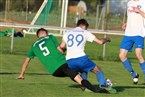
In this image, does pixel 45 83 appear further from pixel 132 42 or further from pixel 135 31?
pixel 135 31

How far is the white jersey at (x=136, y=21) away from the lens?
14.1 meters

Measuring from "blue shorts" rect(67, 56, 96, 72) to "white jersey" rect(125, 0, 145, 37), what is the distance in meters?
2.49

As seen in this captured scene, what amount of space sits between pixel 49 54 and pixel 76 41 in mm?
634

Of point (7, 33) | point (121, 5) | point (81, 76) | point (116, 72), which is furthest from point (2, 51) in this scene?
point (121, 5)

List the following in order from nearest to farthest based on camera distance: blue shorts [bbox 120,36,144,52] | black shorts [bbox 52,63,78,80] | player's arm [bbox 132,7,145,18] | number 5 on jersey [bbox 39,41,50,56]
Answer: black shorts [bbox 52,63,78,80]
number 5 on jersey [bbox 39,41,50,56]
player's arm [bbox 132,7,145,18]
blue shorts [bbox 120,36,144,52]

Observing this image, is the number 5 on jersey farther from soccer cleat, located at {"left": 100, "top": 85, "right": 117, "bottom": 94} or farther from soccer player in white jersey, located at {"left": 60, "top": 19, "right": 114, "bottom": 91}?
soccer cleat, located at {"left": 100, "top": 85, "right": 117, "bottom": 94}

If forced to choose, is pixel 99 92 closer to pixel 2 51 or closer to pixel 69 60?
pixel 69 60

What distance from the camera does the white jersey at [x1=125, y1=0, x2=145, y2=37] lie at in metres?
14.1

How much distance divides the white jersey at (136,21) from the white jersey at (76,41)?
2.49 metres

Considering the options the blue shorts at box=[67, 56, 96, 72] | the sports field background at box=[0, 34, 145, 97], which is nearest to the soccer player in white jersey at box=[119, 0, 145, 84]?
the sports field background at box=[0, 34, 145, 97]

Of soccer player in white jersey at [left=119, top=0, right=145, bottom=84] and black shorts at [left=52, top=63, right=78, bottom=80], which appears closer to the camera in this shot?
black shorts at [left=52, top=63, right=78, bottom=80]

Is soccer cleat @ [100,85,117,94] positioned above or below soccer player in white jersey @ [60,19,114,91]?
below

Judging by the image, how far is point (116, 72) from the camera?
57.9 feet

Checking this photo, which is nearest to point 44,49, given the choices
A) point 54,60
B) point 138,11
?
point 54,60
